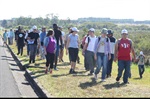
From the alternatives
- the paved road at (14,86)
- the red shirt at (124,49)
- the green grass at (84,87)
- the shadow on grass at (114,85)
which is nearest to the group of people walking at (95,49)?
the red shirt at (124,49)

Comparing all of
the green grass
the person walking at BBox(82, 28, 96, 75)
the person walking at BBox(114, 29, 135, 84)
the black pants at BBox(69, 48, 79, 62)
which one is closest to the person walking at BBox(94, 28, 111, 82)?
the person walking at BBox(114, 29, 135, 84)

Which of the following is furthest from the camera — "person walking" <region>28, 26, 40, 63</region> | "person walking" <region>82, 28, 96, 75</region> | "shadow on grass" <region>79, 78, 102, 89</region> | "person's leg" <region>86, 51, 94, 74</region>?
"person walking" <region>28, 26, 40, 63</region>

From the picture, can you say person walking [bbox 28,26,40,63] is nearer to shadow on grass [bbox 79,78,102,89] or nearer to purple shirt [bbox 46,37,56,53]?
purple shirt [bbox 46,37,56,53]

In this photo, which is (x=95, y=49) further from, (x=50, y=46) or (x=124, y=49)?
(x=50, y=46)

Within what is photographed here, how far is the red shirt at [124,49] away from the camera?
38.0 feet

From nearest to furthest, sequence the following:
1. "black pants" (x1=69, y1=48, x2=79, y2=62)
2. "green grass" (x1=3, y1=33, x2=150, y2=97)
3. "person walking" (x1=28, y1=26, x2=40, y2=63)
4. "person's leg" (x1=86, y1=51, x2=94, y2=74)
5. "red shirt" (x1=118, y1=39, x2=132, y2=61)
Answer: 1. "green grass" (x1=3, y1=33, x2=150, y2=97)
2. "red shirt" (x1=118, y1=39, x2=132, y2=61)
3. "person's leg" (x1=86, y1=51, x2=94, y2=74)
4. "black pants" (x1=69, y1=48, x2=79, y2=62)
5. "person walking" (x1=28, y1=26, x2=40, y2=63)

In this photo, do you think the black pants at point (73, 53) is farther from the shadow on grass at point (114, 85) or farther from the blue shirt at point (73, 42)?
the shadow on grass at point (114, 85)

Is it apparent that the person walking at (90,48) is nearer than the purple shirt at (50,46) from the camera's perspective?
Yes

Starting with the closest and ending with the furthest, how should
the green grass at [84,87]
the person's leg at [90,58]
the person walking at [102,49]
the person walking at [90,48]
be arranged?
the green grass at [84,87] < the person walking at [102,49] < the person walking at [90,48] < the person's leg at [90,58]

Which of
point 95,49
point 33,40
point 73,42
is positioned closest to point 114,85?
point 95,49

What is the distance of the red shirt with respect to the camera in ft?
38.0

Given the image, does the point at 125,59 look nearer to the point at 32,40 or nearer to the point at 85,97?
the point at 85,97

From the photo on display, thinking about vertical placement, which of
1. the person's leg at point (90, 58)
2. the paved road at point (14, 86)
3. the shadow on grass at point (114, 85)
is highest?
the person's leg at point (90, 58)

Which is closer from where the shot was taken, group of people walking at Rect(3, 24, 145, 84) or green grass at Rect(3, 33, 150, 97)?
green grass at Rect(3, 33, 150, 97)
